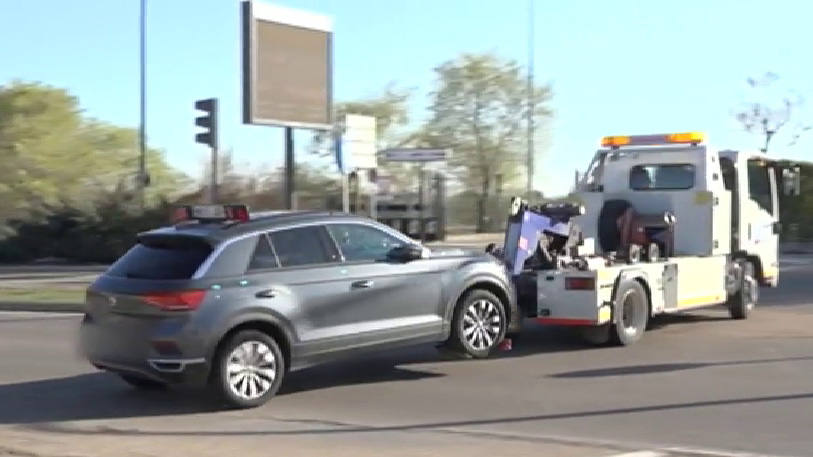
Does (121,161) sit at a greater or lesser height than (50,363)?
greater

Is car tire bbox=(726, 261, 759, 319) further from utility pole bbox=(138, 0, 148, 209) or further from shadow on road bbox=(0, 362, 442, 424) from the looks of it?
utility pole bbox=(138, 0, 148, 209)

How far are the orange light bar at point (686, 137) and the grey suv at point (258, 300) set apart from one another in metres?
5.54

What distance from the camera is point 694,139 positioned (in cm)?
1669

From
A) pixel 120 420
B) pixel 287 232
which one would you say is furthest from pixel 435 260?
pixel 120 420

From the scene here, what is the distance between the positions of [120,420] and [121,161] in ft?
153

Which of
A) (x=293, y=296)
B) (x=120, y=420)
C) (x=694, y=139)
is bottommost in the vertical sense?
(x=120, y=420)

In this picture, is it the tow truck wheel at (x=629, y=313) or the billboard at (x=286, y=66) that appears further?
the billboard at (x=286, y=66)

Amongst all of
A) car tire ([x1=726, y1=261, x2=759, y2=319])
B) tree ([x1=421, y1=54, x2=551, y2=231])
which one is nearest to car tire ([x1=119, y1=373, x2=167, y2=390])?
car tire ([x1=726, y1=261, x2=759, y2=319])

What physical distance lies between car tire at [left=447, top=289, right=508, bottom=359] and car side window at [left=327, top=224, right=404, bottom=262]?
1076 millimetres

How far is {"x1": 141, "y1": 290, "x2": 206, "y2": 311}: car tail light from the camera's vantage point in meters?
10.6

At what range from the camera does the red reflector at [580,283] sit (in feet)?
46.1

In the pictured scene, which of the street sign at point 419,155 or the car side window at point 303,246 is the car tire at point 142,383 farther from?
the street sign at point 419,155

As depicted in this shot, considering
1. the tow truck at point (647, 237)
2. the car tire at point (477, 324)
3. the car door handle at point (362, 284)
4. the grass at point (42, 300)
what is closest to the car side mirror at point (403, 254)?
the car door handle at point (362, 284)

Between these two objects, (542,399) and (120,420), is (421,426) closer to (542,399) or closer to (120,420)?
(542,399)
